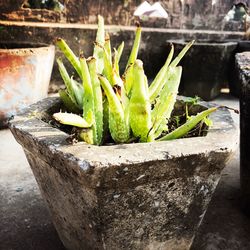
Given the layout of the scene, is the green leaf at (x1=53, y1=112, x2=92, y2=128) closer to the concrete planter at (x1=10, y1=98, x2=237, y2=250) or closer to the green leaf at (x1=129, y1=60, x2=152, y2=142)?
the concrete planter at (x1=10, y1=98, x2=237, y2=250)

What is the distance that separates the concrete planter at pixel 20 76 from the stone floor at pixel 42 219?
941mm

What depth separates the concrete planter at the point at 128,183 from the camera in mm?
1096

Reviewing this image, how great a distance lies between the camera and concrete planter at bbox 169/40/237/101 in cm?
444

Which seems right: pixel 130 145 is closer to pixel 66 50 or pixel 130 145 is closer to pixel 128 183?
pixel 128 183

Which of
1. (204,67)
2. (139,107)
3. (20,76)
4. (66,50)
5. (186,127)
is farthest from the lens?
(204,67)

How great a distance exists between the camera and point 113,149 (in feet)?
3.81

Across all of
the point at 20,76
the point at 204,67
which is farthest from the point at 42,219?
the point at 204,67

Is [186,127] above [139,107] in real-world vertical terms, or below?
below

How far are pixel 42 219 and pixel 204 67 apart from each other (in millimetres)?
3341

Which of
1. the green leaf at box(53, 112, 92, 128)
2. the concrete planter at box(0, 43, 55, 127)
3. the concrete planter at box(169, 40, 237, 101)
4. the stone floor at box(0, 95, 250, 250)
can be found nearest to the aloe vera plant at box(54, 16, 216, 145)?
the green leaf at box(53, 112, 92, 128)

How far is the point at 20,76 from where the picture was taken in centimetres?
323

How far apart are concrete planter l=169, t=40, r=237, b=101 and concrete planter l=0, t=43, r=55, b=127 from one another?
6.54ft

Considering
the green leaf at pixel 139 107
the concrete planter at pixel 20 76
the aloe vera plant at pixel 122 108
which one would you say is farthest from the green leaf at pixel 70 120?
the concrete planter at pixel 20 76

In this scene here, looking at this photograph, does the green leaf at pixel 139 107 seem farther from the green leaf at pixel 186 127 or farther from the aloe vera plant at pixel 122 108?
the green leaf at pixel 186 127
